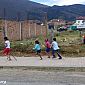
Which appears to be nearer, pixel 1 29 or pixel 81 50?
pixel 81 50

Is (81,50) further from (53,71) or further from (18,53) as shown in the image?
(53,71)

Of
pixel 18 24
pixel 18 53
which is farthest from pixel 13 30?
pixel 18 53

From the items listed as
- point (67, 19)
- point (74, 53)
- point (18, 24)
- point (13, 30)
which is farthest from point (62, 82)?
point (67, 19)

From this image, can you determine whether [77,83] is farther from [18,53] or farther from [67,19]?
[67,19]

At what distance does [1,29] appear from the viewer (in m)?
32.2

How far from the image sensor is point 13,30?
36.1 m

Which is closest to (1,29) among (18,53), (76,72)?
(18,53)

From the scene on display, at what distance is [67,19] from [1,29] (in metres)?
108

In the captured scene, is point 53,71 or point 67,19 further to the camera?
point 67,19

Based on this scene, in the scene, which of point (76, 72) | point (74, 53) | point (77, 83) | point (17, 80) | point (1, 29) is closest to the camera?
point (77, 83)

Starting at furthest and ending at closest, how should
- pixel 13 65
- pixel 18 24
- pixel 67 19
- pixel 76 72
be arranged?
pixel 67 19
pixel 18 24
pixel 13 65
pixel 76 72

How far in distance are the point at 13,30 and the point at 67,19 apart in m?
104

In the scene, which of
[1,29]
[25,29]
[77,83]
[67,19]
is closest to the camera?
[77,83]

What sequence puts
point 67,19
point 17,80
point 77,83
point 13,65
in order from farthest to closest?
point 67,19
point 13,65
point 17,80
point 77,83
